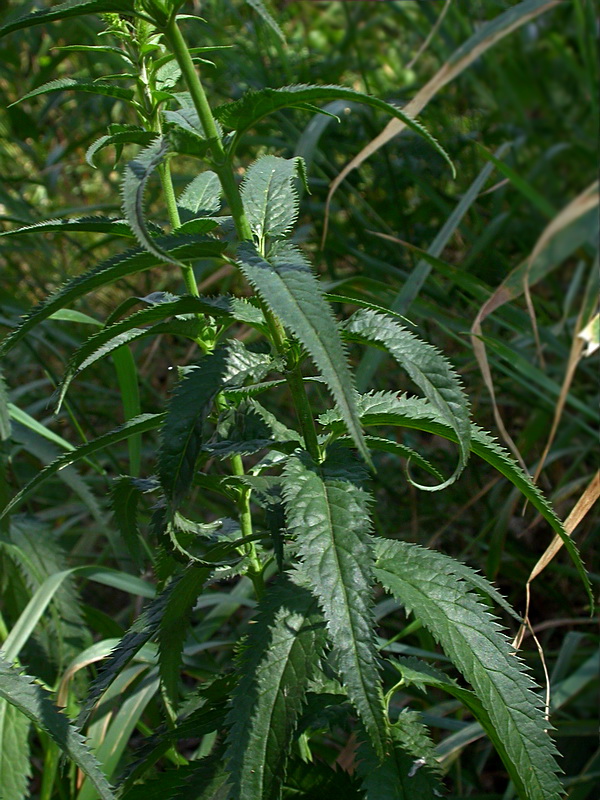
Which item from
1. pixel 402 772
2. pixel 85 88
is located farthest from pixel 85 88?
pixel 402 772

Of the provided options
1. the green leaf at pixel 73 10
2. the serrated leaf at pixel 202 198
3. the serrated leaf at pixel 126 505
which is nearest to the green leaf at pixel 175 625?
the serrated leaf at pixel 126 505

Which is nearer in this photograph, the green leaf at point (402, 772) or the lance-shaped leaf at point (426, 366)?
the lance-shaped leaf at point (426, 366)

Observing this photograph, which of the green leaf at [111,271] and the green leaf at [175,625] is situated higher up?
the green leaf at [111,271]

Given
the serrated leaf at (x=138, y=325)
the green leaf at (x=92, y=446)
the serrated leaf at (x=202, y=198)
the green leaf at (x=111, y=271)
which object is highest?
the serrated leaf at (x=202, y=198)

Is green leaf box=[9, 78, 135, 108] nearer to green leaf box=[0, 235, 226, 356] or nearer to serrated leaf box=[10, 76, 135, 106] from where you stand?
serrated leaf box=[10, 76, 135, 106]

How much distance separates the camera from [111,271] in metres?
0.69

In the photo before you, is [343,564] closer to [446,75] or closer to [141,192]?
[141,192]

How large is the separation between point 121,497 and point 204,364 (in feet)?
0.71

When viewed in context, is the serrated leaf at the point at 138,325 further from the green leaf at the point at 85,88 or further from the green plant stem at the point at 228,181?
the green leaf at the point at 85,88

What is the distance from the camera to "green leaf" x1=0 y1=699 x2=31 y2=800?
95cm

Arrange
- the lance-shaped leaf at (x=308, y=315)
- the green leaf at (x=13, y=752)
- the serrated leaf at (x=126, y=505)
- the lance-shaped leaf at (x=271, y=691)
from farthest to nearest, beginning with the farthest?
the green leaf at (x=13, y=752), the serrated leaf at (x=126, y=505), the lance-shaped leaf at (x=271, y=691), the lance-shaped leaf at (x=308, y=315)

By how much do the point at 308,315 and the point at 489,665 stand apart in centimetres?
33

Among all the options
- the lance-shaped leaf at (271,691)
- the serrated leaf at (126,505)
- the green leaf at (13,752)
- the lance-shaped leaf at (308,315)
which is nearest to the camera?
the lance-shaped leaf at (308,315)

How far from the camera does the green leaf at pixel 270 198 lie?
747mm
